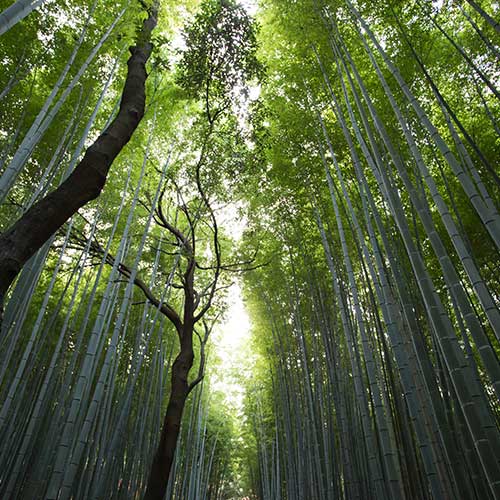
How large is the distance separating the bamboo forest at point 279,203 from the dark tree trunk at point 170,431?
0.07ft

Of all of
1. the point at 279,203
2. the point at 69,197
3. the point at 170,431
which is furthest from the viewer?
the point at 279,203

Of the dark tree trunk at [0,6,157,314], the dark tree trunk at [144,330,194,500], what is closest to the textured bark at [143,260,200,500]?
the dark tree trunk at [144,330,194,500]

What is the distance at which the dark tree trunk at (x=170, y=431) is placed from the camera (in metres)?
3.17

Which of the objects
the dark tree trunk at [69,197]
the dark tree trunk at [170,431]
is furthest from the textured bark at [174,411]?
the dark tree trunk at [69,197]

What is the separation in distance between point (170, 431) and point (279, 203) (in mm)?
3497

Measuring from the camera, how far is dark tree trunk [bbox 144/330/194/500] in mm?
3174

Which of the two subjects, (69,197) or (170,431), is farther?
(170,431)

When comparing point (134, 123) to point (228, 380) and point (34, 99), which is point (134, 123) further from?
point (228, 380)

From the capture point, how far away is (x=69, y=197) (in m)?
1.63

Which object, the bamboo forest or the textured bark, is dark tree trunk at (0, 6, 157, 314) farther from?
the textured bark

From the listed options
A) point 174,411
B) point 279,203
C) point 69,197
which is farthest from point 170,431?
point 279,203

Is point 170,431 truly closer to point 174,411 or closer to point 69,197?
point 174,411

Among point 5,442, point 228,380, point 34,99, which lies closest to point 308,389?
point 5,442

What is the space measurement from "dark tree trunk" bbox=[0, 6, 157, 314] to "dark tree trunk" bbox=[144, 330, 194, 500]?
2475mm
